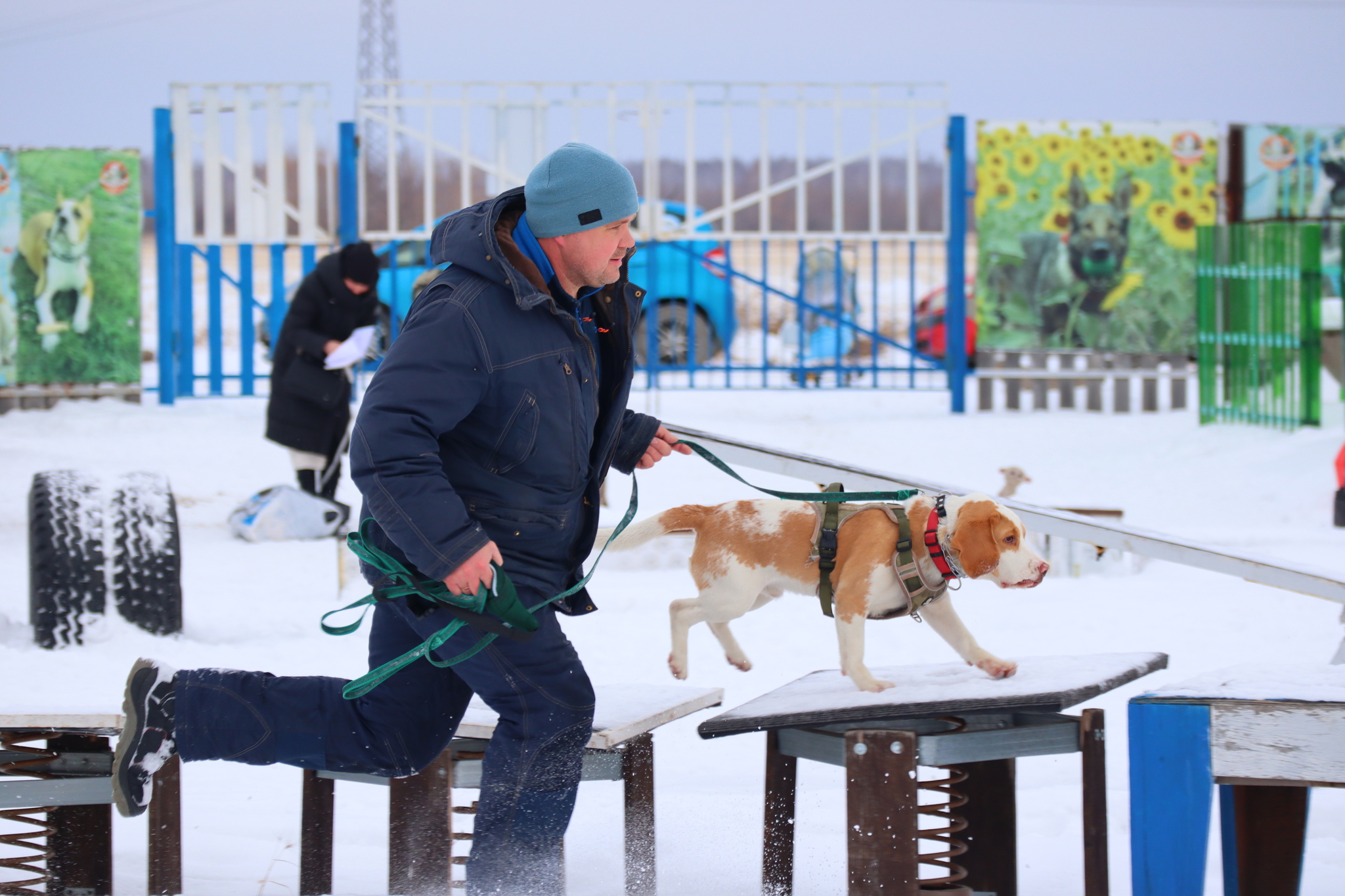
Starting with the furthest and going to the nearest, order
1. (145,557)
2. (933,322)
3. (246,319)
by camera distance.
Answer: (933,322), (246,319), (145,557)

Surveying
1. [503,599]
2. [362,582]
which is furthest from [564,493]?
[362,582]

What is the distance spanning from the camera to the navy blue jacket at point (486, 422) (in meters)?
2.21

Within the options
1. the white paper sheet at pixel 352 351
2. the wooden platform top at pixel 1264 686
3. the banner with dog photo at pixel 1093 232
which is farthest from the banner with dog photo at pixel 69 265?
the wooden platform top at pixel 1264 686

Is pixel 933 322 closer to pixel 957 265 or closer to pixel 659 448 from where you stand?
pixel 957 265

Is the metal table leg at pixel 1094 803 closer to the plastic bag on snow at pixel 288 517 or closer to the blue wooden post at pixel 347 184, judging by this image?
the plastic bag on snow at pixel 288 517

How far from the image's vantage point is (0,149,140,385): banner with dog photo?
486 inches

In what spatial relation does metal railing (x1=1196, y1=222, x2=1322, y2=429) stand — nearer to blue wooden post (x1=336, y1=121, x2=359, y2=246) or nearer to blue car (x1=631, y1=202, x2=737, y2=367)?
blue car (x1=631, y1=202, x2=737, y2=367)

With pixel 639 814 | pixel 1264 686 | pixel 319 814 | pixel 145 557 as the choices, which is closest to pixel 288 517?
pixel 145 557

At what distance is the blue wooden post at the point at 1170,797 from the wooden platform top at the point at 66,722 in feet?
6.46

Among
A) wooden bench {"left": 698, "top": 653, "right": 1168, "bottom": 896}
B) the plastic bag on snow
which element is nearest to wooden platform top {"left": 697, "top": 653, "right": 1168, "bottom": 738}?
wooden bench {"left": 698, "top": 653, "right": 1168, "bottom": 896}

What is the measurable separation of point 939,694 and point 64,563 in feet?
9.77

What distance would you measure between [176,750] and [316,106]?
1014cm

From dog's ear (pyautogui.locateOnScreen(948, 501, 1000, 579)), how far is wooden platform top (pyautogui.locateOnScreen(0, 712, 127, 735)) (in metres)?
1.72

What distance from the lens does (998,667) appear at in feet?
9.37
